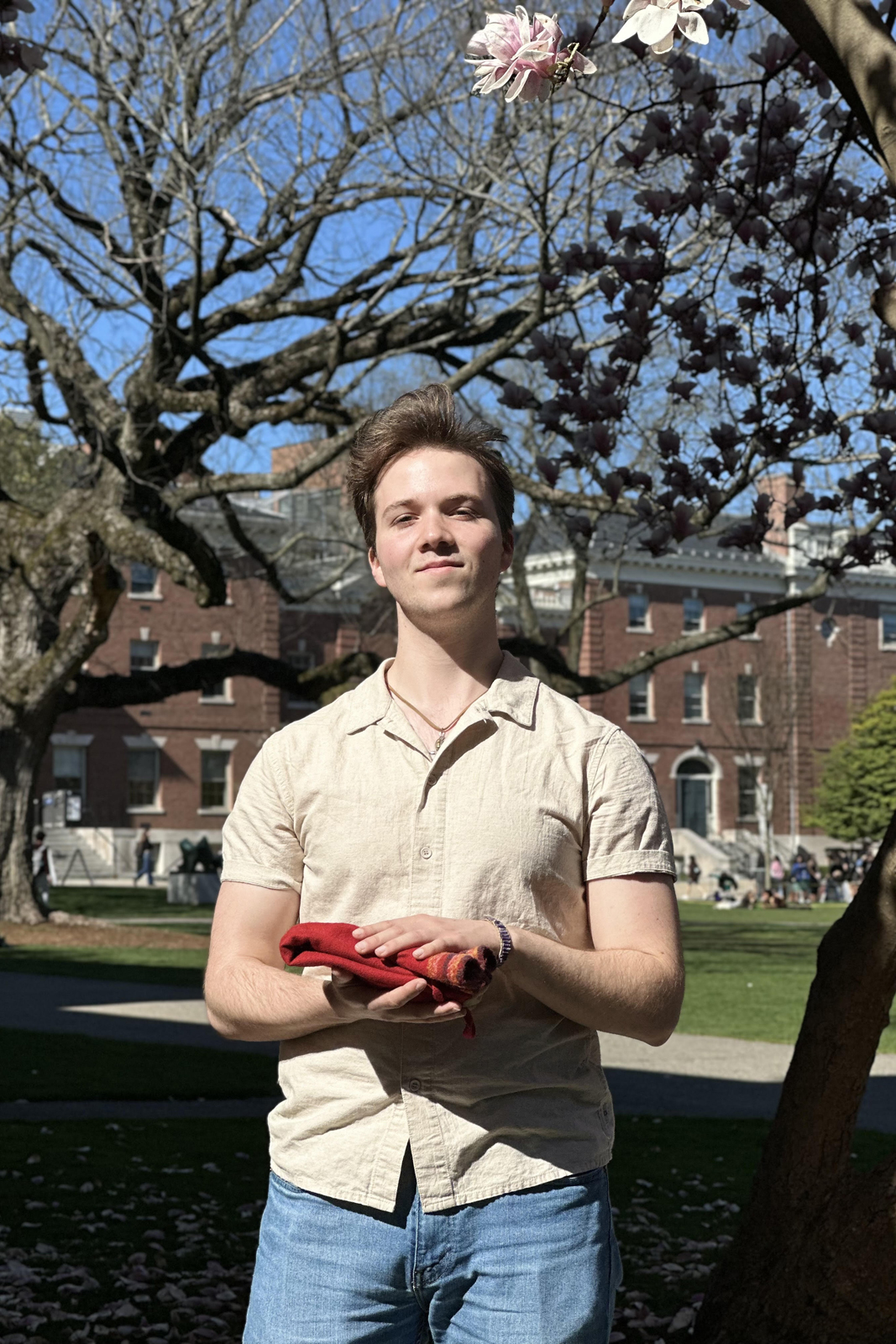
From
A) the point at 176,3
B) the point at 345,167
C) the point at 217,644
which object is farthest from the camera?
the point at 217,644

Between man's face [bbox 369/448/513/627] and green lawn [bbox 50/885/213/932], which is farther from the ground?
man's face [bbox 369/448/513/627]

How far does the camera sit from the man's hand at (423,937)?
194cm

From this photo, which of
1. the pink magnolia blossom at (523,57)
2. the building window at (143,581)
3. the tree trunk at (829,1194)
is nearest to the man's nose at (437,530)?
the pink magnolia blossom at (523,57)

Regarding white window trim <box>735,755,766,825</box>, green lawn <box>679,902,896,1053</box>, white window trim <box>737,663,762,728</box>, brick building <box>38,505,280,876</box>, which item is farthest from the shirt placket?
white window trim <box>737,663,762,728</box>

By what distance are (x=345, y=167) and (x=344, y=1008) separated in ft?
43.3

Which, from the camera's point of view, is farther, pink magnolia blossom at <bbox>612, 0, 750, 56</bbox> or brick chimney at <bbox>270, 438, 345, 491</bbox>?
brick chimney at <bbox>270, 438, 345, 491</bbox>

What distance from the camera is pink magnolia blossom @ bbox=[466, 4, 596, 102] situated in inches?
126

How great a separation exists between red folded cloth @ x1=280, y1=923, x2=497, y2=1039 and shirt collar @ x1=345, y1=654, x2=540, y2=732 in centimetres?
43

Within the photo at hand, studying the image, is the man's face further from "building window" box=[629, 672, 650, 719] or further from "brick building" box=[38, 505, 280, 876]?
"building window" box=[629, 672, 650, 719]

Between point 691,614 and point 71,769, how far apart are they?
24.9m

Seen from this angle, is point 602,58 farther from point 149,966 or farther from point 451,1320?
point 451,1320

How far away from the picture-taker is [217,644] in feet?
174

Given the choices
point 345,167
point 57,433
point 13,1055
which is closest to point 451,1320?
point 13,1055

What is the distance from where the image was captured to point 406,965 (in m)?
1.96
